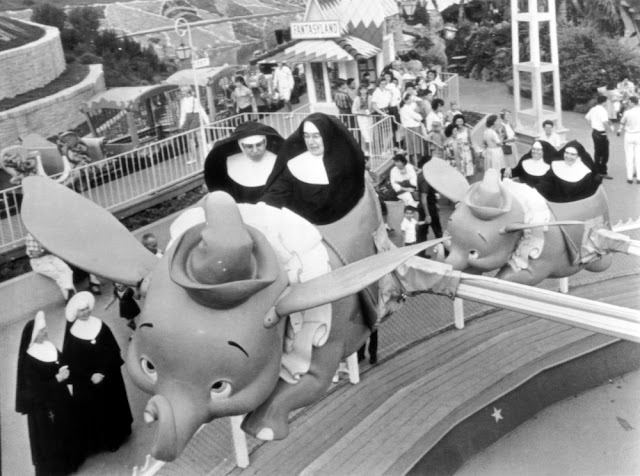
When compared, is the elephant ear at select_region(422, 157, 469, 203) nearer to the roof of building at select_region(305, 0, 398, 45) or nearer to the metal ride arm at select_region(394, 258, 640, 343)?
the metal ride arm at select_region(394, 258, 640, 343)

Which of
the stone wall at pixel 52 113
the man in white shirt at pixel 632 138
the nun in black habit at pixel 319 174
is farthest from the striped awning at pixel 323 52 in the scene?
the nun in black habit at pixel 319 174

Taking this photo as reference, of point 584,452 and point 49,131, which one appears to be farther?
point 49,131

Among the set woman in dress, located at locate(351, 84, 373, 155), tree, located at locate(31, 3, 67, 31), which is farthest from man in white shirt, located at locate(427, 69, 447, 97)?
tree, located at locate(31, 3, 67, 31)

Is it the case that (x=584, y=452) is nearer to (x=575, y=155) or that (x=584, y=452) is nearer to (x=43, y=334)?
(x=575, y=155)

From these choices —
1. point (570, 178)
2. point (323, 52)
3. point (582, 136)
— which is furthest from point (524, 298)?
point (582, 136)

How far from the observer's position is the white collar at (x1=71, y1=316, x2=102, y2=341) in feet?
17.7

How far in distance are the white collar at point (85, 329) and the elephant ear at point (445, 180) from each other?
8.06 feet

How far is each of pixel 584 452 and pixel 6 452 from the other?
13.2 ft

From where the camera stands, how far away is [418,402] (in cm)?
561

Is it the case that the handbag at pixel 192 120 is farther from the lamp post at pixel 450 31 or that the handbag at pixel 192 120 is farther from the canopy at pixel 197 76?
the lamp post at pixel 450 31

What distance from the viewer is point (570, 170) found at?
6145 millimetres

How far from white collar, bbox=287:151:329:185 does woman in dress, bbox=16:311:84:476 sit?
1.92 meters

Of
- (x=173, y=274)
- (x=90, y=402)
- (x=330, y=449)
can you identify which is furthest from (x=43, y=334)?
(x=173, y=274)

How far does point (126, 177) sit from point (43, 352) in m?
4.66
